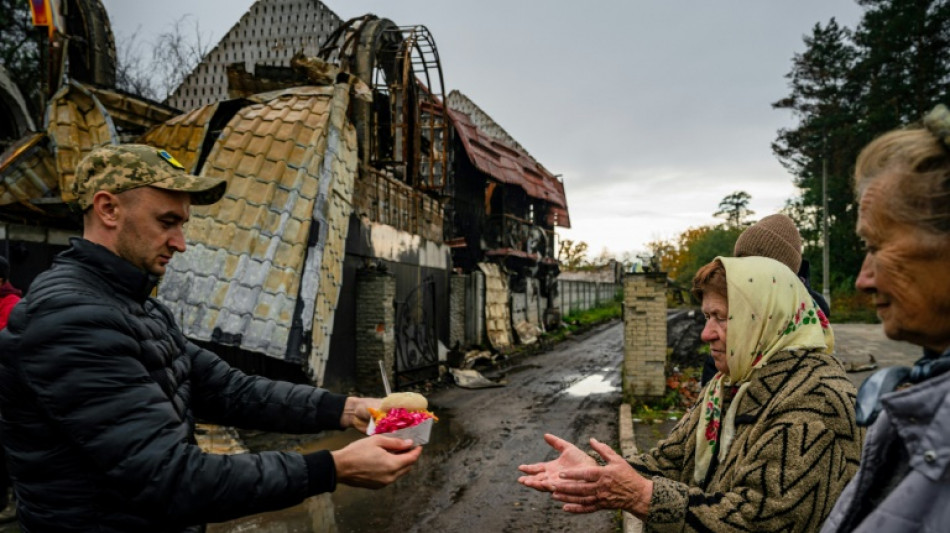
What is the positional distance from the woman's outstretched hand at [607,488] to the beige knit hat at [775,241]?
92.6 inches

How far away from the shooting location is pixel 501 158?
26172mm

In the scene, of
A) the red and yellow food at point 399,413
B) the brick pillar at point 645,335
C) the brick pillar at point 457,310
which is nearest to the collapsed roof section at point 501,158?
the brick pillar at point 457,310

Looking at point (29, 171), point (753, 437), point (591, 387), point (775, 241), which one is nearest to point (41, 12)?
point (29, 171)

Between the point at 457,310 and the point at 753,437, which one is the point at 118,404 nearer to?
the point at 753,437

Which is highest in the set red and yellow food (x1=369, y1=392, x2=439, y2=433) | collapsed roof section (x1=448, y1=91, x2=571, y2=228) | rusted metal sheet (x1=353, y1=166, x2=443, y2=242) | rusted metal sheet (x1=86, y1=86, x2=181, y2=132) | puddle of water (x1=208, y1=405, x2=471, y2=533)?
collapsed roof section (x1=448, y1=91, x2=571, y2=228)

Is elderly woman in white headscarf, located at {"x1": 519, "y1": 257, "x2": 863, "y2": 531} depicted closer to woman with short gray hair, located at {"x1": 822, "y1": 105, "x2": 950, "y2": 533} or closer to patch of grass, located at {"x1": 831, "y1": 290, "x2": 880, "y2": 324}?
woman with short gray hair, located at {"x1": 822, "y1": 105, "x2": 950, "y2": 533}

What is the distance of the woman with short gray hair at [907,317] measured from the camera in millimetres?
1136

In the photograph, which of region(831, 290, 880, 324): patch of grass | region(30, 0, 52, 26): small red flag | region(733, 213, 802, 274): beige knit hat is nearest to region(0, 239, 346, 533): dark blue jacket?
region(733, 213, 802, 274): beige knit hat

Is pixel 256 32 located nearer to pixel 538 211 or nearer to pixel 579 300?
pixel 538 211

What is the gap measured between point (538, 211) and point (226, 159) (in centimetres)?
2359

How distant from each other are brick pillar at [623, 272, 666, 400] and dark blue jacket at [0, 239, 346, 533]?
950cm

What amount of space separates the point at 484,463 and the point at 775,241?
511 cm

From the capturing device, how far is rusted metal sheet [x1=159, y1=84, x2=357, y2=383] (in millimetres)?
7500

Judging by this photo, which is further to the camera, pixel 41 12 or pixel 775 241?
pixel 41 12
